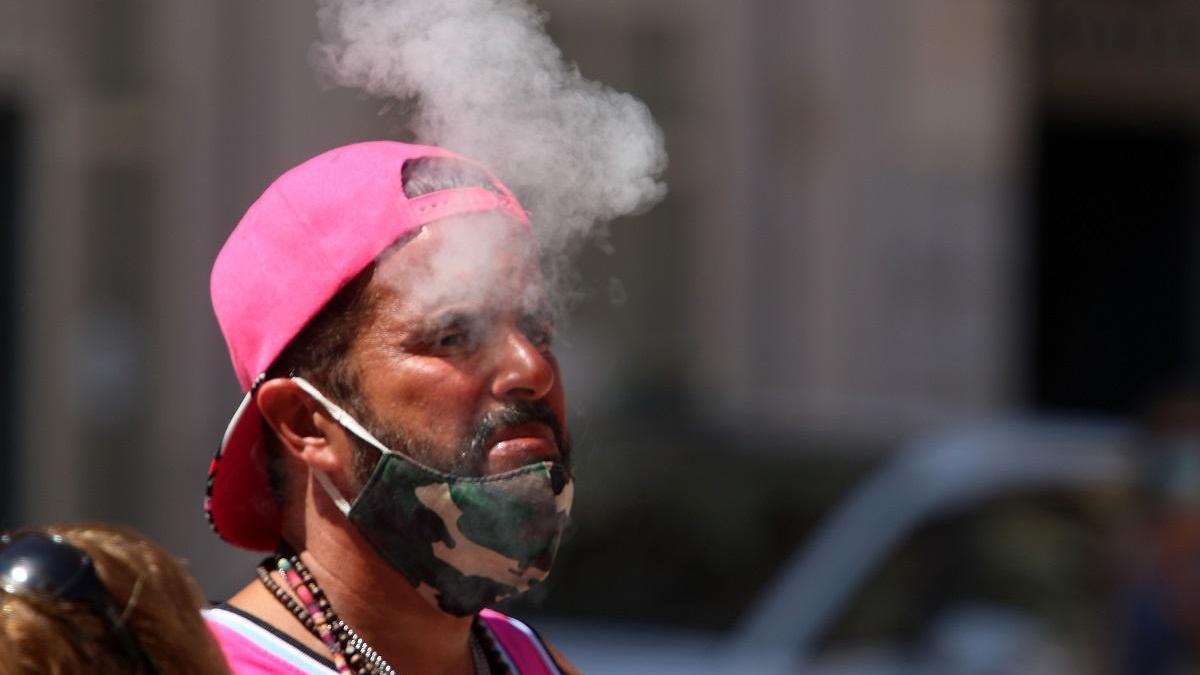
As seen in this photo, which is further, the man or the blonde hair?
the man

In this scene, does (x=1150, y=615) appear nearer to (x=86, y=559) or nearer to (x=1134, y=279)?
(x=86, y=559)

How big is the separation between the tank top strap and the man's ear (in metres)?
0.31

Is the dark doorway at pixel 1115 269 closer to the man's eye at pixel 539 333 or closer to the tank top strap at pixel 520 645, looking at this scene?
the tank top strap at pixel 520 645

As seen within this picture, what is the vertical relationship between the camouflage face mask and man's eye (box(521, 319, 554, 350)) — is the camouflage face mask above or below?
below

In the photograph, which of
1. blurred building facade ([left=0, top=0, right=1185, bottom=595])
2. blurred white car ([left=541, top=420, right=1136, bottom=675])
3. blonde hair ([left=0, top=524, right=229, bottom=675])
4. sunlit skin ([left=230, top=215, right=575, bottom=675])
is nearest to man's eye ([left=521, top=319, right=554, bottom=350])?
sunlit skin ([left=230, top=215, right=575, bottom=675])

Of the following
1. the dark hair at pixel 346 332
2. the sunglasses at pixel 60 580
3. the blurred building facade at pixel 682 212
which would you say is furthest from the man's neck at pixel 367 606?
the blurred building facade at pixel 682 212

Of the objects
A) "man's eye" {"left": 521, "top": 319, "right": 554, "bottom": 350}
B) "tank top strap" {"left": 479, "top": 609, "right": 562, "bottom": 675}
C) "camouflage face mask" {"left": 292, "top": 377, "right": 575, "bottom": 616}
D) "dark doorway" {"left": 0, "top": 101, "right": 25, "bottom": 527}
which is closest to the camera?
"camouflage face mask" {"left": 292, "top": 377, "right": 575, "bottom": 616}

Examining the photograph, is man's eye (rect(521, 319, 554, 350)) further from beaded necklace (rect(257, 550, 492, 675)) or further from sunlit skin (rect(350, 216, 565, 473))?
beaded necklace (rect(257, 550, 492, 675))

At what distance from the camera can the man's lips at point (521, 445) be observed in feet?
6.35

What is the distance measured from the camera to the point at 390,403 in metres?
1.94

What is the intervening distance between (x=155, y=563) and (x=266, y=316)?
1.24ft

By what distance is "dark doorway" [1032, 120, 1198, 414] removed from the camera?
12.6 metres

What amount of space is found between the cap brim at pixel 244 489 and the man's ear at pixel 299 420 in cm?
3

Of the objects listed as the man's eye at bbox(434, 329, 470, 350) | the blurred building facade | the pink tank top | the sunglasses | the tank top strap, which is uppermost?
the man's eye at bbox(434, 329, 470, 350)
